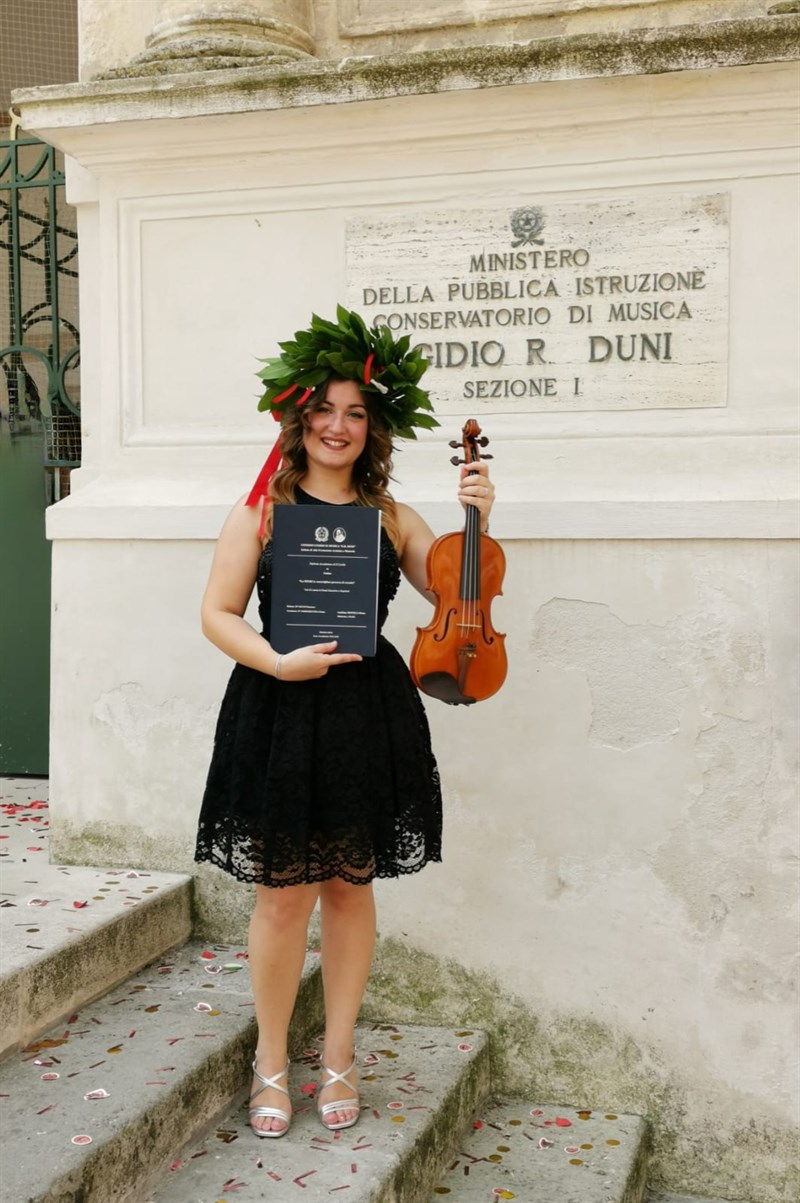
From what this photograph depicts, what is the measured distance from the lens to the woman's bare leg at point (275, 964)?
126 inches

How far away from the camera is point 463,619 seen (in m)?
3.16

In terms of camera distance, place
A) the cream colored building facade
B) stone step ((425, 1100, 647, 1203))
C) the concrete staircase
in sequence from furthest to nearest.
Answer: the cream colored building facade → stone step ((425, 1100, 647, 1203)) → the concrete staircase

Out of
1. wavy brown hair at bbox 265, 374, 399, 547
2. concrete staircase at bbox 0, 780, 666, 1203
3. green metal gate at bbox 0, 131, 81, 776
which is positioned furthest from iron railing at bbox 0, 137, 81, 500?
wavy brown hair at bbox 265, 374, 399, 547

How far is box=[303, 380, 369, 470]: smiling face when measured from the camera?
10.4 feet

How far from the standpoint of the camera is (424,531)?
344 centimetres

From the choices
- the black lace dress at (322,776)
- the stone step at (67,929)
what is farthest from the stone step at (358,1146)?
the black lace dress at (322,776)

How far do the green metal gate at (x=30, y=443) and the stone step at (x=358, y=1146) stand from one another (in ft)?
9.14

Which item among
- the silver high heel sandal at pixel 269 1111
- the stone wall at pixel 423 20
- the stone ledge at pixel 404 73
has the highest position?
the stone wall at pixel 423 20

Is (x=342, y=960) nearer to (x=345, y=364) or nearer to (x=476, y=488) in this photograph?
(x=476, y=488)

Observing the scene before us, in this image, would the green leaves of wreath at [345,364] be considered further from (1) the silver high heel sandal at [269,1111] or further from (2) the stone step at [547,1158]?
(2) the stone step at [547,1158]

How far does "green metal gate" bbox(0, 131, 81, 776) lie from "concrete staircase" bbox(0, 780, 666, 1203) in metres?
1.62

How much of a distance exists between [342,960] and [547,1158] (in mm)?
1046

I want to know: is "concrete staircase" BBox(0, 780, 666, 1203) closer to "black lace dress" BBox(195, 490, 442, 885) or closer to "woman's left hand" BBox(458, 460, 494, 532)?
"black lace dress" BBox(195, 490, 442, 885)

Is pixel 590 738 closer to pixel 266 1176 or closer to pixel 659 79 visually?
pixel 266 1176
